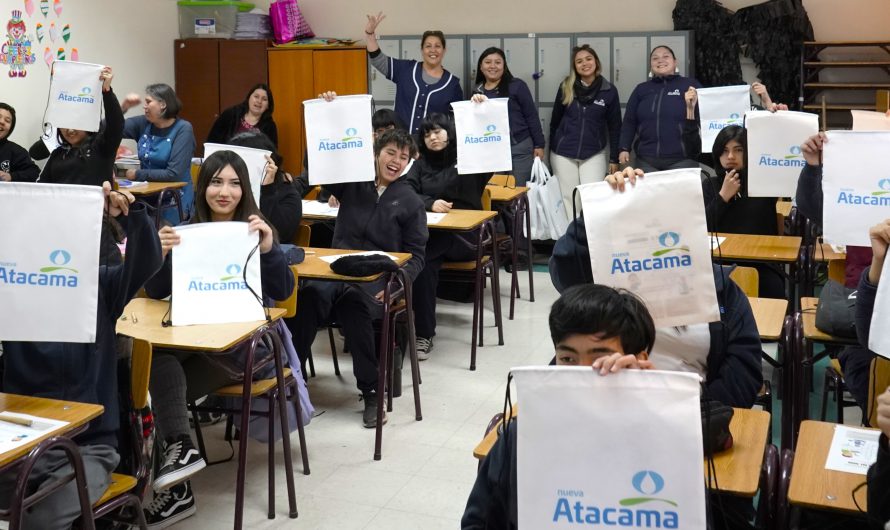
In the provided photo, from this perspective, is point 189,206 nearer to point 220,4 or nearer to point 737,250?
point 220,4

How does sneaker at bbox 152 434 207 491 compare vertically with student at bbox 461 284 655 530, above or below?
below

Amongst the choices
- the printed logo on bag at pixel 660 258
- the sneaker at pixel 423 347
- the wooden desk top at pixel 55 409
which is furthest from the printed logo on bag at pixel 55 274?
the sneaker at pixel 423 347

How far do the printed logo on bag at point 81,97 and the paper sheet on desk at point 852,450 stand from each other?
435 cm

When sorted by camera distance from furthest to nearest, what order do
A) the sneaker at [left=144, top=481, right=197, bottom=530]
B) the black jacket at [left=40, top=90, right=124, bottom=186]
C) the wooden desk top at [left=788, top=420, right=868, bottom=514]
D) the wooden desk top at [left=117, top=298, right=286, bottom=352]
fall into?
the black jacket at [left=40, top=90, right=124, bottom=186] → the sneaker at [left=144, top=481, right=197, bottom=530] → the wooden desk top at [left=117, top=298, right=286, bottom=352] → the wooden desk top at [left=788, top=420, right=868, bottom=514]

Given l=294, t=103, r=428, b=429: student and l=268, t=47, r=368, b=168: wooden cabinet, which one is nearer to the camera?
l=294, t=103, r=428, b=429: student

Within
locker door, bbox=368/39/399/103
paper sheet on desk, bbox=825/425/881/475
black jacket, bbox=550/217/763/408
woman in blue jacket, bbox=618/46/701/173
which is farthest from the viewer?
locker door, bbox=368/39/399/103

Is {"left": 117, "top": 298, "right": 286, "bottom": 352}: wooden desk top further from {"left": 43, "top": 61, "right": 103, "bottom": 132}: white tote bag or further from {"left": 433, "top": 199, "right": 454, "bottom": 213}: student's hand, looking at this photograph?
{"left": 43, "top": 61, "right": 103, "bottom": 132}: white tote bag

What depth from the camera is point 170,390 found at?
11.1ft

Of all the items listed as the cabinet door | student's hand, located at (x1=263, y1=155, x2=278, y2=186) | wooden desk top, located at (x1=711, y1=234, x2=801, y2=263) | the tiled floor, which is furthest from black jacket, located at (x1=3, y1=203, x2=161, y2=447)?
the cabinet door

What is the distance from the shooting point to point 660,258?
2217 millimetres

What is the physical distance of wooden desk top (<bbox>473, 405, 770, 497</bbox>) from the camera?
6.70ft

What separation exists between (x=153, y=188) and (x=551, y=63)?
11.0 ft

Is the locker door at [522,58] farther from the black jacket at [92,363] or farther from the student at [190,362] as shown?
the black jacket at [92,363]

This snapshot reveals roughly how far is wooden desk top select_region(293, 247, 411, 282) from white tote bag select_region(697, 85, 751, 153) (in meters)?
2.57
